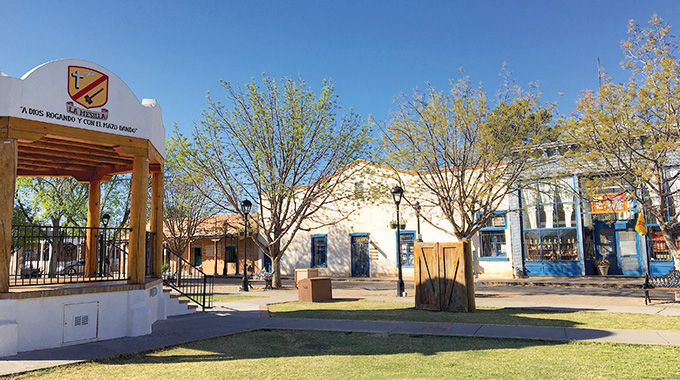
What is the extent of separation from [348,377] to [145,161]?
6611 millimetres

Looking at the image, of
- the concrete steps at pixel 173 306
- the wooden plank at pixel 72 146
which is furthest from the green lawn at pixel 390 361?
the wooden plank at pixel 72 146

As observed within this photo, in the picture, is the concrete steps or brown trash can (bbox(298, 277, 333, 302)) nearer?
the concrete steps

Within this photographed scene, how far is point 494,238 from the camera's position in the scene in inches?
1142

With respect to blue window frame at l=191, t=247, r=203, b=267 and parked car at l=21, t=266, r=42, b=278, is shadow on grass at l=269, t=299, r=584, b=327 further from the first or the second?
blue window frame at l=191, t=247, r=203, b=267

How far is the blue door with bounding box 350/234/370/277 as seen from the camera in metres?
33.0

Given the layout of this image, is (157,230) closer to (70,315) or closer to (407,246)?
(70,315)

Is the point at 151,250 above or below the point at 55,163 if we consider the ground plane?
below

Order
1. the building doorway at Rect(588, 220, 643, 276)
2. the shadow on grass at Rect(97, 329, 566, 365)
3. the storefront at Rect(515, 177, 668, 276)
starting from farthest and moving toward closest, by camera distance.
A: the building doorway at Rect(588, 220, 643, 276)
the storefront at Rect(515, 177, 668, 276)
the shadow on grass at Rect(97, 329, 566, 365)

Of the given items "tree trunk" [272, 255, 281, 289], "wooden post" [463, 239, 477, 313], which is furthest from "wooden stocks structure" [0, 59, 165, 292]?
"tree trunk" [272, 255, 281, 289]

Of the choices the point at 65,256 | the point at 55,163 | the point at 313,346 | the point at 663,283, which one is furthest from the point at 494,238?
the point at 65,256

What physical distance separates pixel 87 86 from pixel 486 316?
33.3ft

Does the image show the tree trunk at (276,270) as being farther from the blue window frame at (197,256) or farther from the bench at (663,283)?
the blue window frame at (197,256)

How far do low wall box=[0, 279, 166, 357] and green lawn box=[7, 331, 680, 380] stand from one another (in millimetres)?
1504

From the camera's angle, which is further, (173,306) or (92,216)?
(92,216)
